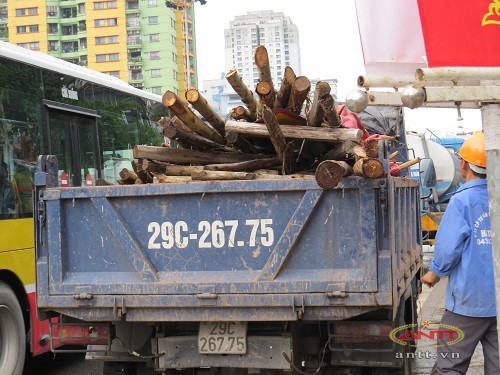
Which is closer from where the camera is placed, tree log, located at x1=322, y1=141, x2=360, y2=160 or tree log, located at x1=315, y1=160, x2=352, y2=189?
tree log, located at x1=315, y1=160, x2=352, y2=189

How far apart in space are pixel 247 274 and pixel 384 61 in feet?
5.43

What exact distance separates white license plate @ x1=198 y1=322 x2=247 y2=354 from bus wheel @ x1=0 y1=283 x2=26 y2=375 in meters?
3.09

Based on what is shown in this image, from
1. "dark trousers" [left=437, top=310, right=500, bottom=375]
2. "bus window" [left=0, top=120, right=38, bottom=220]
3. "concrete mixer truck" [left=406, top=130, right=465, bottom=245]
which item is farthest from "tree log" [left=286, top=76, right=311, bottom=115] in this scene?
"concrete mixer truck" [left=406, top=130, right=465, bottom=245]

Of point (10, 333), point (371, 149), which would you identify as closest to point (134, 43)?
point (10, 333)

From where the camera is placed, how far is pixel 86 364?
352 inches

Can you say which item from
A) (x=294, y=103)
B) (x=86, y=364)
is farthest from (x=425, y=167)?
(x=294, y=103)

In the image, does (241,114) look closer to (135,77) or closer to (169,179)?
(169,179)

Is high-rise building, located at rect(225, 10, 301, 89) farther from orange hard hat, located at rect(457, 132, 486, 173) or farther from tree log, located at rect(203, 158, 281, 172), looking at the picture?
orange hard hat, located at rect(457, 132, 486, 173)

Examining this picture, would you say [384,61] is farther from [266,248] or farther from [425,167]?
[425,167]

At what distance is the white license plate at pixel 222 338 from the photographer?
496 centimetres

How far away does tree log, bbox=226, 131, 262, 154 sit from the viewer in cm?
539

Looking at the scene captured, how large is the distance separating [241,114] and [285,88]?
20.4 inches

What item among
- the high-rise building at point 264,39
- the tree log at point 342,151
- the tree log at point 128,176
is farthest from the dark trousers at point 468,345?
the high-rise building at point 264,39

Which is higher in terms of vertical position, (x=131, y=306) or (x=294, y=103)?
(x=294, y=103)
